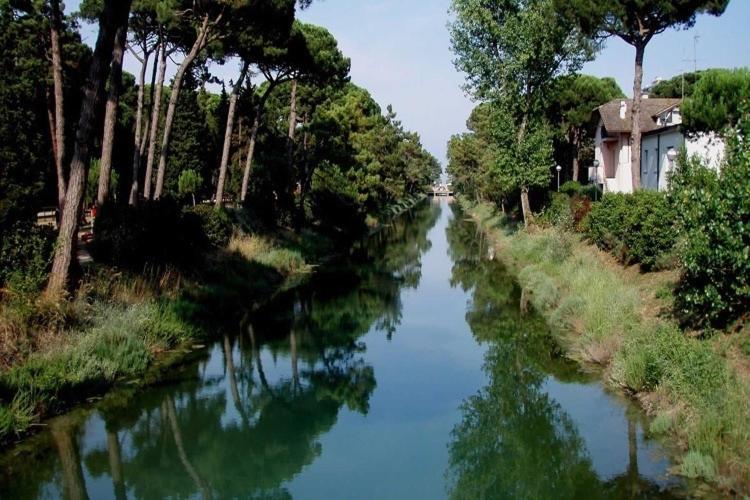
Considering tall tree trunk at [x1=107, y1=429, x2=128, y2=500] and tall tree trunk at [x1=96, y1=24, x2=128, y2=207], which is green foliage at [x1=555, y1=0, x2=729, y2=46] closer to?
tall tree trunk at [x1=96, y1=24, x2=128, y2=207]

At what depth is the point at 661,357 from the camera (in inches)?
392

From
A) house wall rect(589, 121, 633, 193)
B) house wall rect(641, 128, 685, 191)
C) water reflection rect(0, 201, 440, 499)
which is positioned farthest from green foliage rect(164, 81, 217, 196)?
water reflection rect(0, 201, 440, 499)

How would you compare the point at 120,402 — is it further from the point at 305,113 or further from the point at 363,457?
the point at 305,113

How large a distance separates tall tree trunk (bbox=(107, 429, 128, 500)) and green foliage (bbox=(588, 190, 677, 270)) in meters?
10.2

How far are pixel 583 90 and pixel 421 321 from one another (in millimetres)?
29122

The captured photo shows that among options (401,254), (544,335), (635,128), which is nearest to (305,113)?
(401,254)

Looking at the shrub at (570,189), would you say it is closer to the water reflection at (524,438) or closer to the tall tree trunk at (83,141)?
the water reflection at (524,438)

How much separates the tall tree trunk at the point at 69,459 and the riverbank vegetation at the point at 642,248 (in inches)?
278

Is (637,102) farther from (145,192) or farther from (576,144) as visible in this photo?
(576,144)

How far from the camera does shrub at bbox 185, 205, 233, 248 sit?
2167 cm

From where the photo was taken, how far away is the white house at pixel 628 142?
3034 centimetres

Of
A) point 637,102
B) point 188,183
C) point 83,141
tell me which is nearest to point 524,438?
point 83,141

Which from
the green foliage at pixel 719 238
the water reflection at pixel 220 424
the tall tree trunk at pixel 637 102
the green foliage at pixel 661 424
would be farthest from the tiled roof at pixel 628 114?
the green foliage at pixel 661 424

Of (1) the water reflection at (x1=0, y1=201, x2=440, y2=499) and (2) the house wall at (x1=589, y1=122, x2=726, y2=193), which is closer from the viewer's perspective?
(1) the water reflection at (x1=0, y1=201, x2=440, y2=499)
